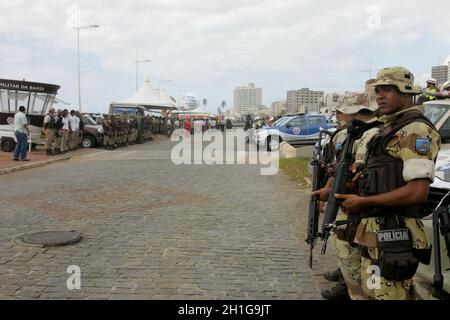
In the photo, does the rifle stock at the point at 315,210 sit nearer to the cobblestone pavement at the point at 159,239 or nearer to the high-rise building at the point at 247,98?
the cobblestone pavement at the point at 159,239

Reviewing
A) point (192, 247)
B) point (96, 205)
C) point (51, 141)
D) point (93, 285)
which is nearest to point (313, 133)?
point (51, 141)

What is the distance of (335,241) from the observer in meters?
3.76

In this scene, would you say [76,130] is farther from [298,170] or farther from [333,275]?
[333,275]

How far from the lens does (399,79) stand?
9.93ft

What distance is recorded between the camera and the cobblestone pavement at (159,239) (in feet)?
15.2

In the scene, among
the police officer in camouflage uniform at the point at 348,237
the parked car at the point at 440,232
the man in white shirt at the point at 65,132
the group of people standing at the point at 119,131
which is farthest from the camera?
the group of people standing at the point at 119,131

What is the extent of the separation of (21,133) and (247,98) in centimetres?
16629

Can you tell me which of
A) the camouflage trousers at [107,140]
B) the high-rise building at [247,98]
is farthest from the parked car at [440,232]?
the high-rise building at [247,98]

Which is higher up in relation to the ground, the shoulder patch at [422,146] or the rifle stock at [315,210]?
the shoulder patch at [422,146]

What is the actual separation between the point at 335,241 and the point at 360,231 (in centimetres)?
62

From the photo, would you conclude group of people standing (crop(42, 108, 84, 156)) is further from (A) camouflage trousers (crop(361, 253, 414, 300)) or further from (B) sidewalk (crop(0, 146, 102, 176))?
(A) camouflage trousers (crop(361, 253, 414, 300))

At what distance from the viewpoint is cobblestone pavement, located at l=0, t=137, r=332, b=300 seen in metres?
4.64

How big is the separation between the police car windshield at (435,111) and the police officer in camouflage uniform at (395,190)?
4.39 m

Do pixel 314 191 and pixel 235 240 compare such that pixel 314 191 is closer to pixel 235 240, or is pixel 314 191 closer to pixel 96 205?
pixel 235 240
